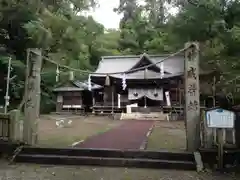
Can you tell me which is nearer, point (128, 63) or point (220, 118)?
point (220, 118)

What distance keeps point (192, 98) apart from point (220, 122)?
1.01m

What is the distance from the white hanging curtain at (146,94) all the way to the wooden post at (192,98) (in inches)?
624

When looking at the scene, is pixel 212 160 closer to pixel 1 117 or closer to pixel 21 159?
pixel 21 159

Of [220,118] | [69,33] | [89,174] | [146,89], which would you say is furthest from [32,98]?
[146,89]

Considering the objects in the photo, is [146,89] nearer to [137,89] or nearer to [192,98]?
[137,89]

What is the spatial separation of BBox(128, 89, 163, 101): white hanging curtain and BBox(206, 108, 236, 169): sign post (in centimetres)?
1661

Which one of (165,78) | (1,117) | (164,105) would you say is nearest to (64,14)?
(165,78)

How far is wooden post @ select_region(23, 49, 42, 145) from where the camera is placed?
6837 mm

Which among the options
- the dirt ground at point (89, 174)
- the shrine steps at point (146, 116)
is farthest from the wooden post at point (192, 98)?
the shrine steps at point (146, 116)

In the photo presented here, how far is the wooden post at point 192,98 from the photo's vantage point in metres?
6.36

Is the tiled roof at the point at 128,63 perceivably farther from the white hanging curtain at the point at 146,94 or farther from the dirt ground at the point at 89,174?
the dirt ground at the point at 89,174

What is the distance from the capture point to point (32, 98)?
6.99 meters

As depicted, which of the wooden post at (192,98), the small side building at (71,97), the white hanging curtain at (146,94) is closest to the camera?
the wooden post at (192,98)

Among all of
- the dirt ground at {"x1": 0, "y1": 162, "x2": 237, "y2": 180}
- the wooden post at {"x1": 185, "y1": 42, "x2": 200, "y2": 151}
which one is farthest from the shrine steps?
the dirt ground at {"x1": 0, "y1": 162, "x2": 237, "y2": 180}
